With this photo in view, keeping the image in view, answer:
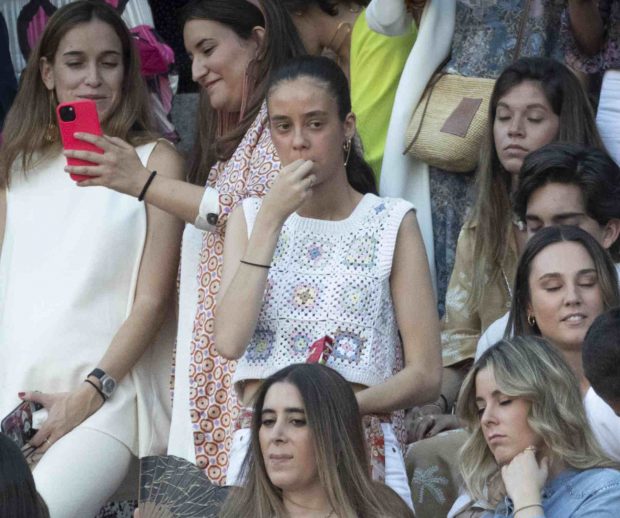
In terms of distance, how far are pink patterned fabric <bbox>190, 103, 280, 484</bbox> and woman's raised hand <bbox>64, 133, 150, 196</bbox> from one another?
0.30 meters

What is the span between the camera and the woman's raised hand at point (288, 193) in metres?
4.95

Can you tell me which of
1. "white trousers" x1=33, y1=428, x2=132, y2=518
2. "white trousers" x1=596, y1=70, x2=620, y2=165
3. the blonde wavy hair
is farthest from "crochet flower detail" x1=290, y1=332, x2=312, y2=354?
"white trousers" x1=596, y1=70, x2=620, y2=165

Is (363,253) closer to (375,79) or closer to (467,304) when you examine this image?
(467,304)

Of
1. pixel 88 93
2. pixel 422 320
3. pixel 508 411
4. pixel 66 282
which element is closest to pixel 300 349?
pixel 422 320

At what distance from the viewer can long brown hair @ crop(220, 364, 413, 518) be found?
4488mm

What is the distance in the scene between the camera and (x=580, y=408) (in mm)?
4473

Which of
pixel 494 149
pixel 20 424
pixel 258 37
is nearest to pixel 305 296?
pixel 20 424

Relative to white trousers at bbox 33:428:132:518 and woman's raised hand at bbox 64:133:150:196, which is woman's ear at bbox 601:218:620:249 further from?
white trousers at bbox 33:428:132:518

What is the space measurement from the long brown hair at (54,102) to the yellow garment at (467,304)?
4.09ft

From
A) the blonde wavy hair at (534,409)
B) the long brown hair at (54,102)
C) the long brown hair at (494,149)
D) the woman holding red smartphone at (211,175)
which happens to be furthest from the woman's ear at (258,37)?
the blonde wavy hair at (534,409)

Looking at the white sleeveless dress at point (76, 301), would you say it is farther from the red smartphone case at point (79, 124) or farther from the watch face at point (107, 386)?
the red smartphone case at point (79, 124)

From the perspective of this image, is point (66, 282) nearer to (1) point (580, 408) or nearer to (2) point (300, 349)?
(2) point (300, 349)

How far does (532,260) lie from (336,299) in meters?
0.66

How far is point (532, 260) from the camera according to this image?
5.13 meters
